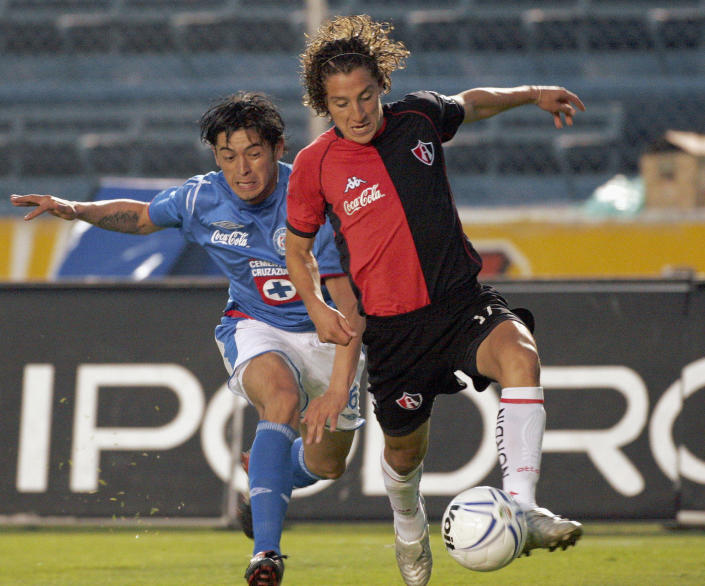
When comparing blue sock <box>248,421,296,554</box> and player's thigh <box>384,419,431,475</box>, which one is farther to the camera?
player's thigh <box>384,419,431,475</box>

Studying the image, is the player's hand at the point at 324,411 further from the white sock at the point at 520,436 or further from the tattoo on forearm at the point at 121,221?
the tattoo on forearm at the point at 121,221

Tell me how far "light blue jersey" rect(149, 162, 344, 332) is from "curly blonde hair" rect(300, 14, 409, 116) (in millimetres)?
644

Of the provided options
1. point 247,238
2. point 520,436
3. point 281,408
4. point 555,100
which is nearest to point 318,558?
point 281,408

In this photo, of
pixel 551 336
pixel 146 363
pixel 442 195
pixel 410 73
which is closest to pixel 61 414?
pixel 146 363

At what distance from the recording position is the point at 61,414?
245 inches

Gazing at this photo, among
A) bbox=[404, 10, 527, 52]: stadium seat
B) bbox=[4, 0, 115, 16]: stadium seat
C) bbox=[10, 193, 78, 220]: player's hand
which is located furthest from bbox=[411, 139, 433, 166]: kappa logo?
bbox=[4, 0, 115, 16]: stadium seat

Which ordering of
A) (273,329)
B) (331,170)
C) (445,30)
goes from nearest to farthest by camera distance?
(331,170), (273,329), (445,30)

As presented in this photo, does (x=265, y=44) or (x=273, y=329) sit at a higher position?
(x=265, y=44)

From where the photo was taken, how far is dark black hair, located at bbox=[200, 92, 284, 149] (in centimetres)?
443

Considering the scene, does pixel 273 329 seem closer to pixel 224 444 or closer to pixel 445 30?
pixel 224 444

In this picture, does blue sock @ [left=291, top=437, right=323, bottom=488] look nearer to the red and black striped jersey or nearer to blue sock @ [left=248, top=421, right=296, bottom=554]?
blue sock @ [left=248, top=421, right=296, bottom=554]

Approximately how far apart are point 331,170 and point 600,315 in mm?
2778

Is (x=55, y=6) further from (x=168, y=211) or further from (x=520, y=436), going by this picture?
(x=520, y=436)

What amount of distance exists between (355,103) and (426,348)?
0.87 m
